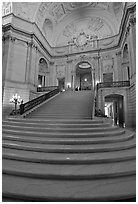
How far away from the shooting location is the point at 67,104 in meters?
8.33

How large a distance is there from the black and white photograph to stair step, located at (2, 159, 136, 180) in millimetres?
20

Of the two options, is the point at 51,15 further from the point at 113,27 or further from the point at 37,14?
the point at 113,27

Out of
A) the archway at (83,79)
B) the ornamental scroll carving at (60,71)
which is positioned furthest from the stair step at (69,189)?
the archway at (83,79)

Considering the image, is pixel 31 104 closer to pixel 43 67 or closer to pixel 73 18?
pixel 43 67

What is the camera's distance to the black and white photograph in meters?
2.15

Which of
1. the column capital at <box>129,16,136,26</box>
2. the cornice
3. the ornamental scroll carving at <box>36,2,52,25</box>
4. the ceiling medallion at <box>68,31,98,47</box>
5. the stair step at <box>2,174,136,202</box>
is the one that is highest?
the ornamental scroll carving at <box>36,2,52,25</box>

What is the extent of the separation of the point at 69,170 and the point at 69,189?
1.34 ft

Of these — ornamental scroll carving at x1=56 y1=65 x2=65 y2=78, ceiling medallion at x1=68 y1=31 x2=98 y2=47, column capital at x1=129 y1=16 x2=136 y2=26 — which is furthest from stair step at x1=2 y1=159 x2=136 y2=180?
ceiling medallion at x1=68 y1=31 x2=98 y2=47

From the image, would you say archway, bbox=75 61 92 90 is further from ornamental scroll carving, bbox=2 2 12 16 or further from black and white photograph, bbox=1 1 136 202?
ornamental scroll carving, bbox=2 2 12 16

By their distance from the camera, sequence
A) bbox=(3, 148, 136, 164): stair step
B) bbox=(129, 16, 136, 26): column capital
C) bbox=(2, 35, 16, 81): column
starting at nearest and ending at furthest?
1. bbox=(3, 148, 136, 164): stair step
2. bbox=(129, 16, 136, 26): column capital
3. bbox=(2, 35, 16, 81): column

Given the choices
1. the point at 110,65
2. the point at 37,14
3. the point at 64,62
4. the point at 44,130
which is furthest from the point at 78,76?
the point at 44,130

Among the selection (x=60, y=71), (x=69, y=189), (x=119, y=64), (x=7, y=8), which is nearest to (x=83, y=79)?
(x=60, y=71)

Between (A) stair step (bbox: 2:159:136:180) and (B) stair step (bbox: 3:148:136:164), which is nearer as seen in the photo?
(A) stair step (bbox: 2:159:136:180)

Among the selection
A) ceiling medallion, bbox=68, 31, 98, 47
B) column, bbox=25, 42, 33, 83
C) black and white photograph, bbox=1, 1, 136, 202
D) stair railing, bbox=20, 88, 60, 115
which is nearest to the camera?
black and white photograph, bbox=1, 1, 136, 202
